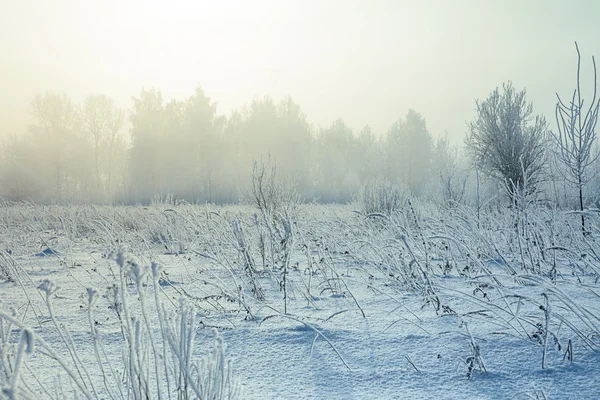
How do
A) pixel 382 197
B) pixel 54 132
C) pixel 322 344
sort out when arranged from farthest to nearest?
pixel 54 132 < pixel 382 197 < pixel 322 344

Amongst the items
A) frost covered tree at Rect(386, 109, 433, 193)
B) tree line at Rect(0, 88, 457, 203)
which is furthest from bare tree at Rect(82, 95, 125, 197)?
frost covered tree at Rect(386, 109, 433, 193)

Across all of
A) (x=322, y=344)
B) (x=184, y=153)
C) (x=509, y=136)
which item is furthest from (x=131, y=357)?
(x=184, y=153)

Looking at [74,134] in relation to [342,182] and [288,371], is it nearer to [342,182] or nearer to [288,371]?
[342,182]

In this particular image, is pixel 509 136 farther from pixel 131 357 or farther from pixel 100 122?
pixel 100 122

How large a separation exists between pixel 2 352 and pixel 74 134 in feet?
125

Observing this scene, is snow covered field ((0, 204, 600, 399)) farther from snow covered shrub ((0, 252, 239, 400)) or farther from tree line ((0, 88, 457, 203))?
tree line ((0, 88, 457, 203))

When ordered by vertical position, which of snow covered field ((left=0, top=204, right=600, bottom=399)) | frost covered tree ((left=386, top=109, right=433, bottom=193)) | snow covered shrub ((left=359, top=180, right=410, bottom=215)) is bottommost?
snow covered field ((left=0, top=204, right=600, bottom=399))

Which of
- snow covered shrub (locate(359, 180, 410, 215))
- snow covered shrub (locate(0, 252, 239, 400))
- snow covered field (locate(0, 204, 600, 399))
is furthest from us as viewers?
snow covered shrub (locate(359, 180, 410, 215))

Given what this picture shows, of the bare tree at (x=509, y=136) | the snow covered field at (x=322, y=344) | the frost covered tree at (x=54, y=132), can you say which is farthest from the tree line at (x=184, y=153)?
the snow covered field at (x=322, y=344)

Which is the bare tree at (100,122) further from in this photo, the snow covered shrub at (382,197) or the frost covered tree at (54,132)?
the snow covered shrub at (382,197)

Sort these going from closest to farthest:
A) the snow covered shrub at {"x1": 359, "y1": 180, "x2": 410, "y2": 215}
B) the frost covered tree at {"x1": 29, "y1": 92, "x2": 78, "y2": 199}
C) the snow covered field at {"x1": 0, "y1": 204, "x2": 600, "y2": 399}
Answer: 1. the snow covered field at {"x1": 0, "y1": 204, "x2": 600, "y2": 399}
2. the snow covered shrub at {"x1": 359, "y1": 180, "x2": 410, "y2": 215}
3. the frost covered tree at {"x1": 29, "y1": 92, "x2": 78, "y2": 199}

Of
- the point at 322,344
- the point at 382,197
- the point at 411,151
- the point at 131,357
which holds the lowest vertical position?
the point at 322,344

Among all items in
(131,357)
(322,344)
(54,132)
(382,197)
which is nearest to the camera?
(131,357)

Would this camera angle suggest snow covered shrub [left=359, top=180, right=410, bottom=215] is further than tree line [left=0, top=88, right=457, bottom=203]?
No
